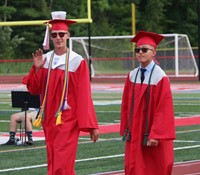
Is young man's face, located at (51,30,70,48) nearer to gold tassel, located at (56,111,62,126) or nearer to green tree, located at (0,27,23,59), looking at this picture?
gold tassel, located at (56,111,62,126)

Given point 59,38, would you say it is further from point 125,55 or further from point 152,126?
point 125,55

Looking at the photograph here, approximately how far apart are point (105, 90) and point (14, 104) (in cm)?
1913

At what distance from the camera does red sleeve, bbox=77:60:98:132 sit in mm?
10156

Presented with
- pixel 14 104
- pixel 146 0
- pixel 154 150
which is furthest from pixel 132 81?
pixel 146 0

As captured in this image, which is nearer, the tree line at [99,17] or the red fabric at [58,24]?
the red fabric at [58,24]

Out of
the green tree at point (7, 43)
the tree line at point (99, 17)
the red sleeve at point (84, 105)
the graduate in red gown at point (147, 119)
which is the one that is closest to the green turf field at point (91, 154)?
the red sleeve at point (84, 105)

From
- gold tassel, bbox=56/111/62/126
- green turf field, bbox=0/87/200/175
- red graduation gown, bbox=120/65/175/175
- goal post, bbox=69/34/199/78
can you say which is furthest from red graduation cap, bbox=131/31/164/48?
goal post, bbox=69/34/199/78

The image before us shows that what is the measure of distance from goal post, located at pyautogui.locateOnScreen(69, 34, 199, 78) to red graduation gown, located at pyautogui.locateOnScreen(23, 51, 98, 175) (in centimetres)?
3382

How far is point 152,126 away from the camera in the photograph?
9930 millimetres

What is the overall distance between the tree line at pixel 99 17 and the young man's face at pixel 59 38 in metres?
47.3

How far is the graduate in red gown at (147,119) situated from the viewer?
995 centimetres

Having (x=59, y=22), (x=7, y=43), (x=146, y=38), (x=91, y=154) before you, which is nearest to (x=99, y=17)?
(x=7, y=43)

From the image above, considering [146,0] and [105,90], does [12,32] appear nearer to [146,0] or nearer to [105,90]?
[146,0]

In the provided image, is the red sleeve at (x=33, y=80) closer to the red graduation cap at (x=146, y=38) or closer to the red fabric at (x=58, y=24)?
the red fabric at (x=58, y=24)
